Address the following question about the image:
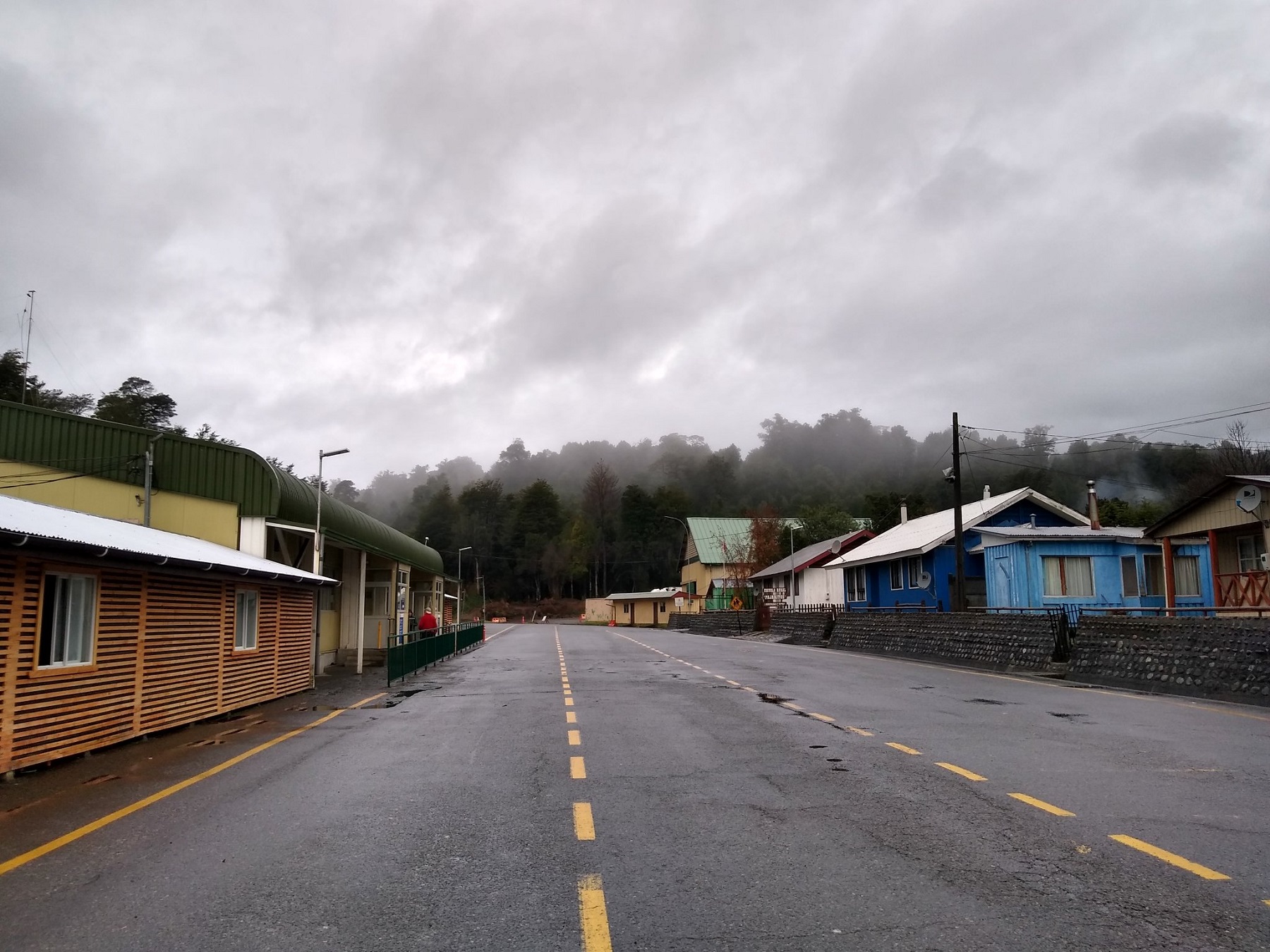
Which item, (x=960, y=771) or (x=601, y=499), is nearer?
(x=960, y=771)

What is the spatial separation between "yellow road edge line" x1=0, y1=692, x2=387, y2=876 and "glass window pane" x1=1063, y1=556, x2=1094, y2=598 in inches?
1132

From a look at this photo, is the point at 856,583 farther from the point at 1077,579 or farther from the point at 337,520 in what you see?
the point at 337,520

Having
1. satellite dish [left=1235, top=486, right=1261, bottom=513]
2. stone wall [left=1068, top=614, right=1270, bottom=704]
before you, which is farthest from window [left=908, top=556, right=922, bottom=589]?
stone wall [left=1068, top=614, right=1270, bottom=704]

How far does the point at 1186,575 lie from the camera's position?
104 ft

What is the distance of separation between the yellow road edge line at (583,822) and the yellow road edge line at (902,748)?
174 inches

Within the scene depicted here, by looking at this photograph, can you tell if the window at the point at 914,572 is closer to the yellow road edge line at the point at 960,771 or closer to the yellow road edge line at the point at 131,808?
the yellow road edge line at the point at 960,771

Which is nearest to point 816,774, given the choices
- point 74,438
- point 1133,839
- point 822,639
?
point 1133,839

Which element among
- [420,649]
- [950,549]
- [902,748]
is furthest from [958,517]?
[902,748]

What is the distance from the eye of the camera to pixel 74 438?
2292 centimetres

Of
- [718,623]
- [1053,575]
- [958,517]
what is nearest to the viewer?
[958,517]

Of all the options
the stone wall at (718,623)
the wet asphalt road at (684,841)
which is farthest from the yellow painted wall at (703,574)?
the wet asphalt road at (684,841)

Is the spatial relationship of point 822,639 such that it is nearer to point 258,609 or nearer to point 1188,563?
point 1188,563

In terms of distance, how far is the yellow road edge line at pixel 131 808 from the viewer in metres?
6.35

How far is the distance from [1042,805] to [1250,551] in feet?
71.9
